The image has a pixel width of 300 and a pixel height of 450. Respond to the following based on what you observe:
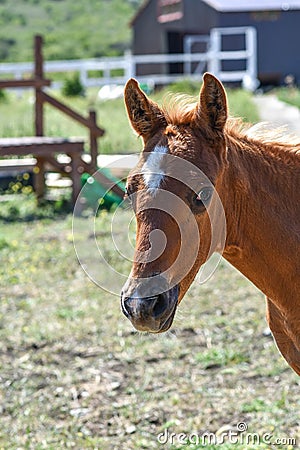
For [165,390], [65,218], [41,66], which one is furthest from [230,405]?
[41,66]

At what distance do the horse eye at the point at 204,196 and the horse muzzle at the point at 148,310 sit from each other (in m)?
0.36

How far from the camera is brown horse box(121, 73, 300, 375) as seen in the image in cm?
279

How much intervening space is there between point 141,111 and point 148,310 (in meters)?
0.85

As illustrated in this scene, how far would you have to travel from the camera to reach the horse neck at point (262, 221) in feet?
10.4

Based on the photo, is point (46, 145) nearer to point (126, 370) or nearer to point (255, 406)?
point (126, 370)

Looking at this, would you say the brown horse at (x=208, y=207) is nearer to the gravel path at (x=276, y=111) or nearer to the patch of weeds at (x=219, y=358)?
the patch of weeds at (x=219, y=358)

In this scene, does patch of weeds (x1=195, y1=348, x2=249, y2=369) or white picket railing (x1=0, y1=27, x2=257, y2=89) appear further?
white picket railing (x1=0, y1=27, x2=257, y2=89)

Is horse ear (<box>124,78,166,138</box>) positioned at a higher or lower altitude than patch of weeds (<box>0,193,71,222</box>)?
higher

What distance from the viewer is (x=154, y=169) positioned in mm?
2893

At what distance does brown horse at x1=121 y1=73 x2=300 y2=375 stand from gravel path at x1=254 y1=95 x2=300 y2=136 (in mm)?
11005

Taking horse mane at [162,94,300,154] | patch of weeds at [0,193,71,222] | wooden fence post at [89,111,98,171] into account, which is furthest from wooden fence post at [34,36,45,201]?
horse mane at [162,94,300,154]

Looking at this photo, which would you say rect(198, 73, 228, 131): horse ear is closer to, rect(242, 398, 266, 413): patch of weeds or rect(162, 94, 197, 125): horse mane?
rect(162, 94, 197, 125): horse mane

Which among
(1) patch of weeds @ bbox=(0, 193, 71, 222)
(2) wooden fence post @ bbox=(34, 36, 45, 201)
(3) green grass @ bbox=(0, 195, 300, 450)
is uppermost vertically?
(2) wooden fence post @ bbox=(34, 36, 45, 201)

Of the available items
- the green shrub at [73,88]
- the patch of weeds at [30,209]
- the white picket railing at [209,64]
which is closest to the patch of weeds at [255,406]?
the patch of weeds at [30,209]
